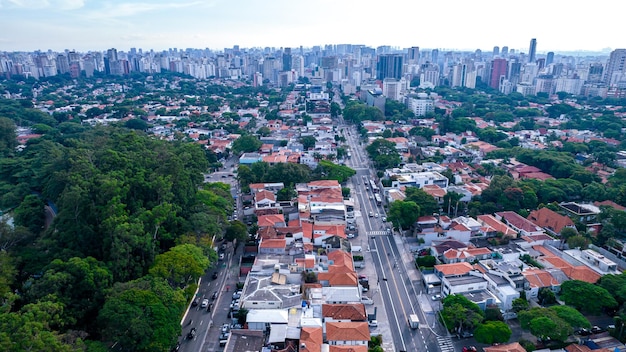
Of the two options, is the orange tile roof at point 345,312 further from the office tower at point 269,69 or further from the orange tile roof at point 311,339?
the office tower at point 269,69

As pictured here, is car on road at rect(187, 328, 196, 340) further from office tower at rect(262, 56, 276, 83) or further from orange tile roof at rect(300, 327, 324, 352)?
office tower at rect(262, 56, 276, 83)

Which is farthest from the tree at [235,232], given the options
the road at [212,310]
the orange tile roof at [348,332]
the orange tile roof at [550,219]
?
the orange tile roof at [550,219]

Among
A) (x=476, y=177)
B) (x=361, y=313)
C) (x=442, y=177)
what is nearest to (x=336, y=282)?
(x=361, y=313)

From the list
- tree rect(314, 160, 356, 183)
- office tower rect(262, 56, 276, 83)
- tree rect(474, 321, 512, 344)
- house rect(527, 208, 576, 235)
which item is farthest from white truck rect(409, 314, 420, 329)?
office tower rect(262, 56, 276, 83)

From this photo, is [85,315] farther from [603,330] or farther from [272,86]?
[272,86]

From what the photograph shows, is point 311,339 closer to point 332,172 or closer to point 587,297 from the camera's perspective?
point 587,297

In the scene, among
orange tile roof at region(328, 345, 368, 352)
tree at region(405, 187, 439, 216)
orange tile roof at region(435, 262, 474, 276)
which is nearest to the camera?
orange tile roof at region(328, 345, 368, 352)
